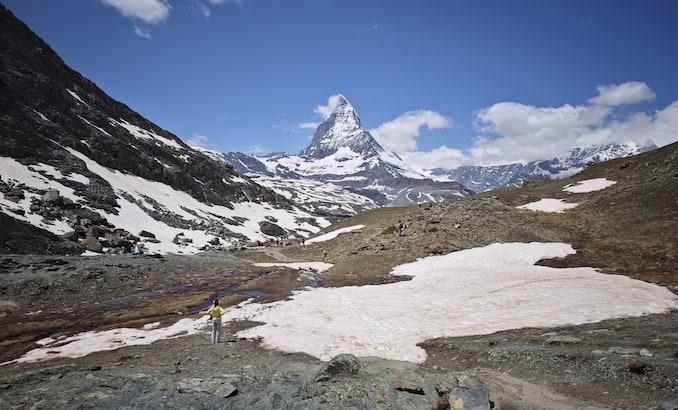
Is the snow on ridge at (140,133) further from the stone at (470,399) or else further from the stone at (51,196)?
the stone at (470,399)

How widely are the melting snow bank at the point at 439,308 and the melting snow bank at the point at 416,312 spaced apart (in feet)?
0.18

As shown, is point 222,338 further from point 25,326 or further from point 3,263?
point 3,263

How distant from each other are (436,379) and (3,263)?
46.8 meters

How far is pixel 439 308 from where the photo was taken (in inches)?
973

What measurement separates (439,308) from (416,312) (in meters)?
1.85

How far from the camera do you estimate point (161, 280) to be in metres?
40.8

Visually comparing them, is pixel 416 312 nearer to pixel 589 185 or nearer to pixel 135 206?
pixel 589 185

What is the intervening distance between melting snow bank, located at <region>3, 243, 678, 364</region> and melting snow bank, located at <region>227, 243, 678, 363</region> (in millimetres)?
54

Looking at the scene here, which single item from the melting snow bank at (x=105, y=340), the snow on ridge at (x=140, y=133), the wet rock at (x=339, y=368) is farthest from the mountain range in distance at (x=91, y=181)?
the wet rock at (x=339, y=368)

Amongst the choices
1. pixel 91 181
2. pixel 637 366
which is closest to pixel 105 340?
pixel 637 366

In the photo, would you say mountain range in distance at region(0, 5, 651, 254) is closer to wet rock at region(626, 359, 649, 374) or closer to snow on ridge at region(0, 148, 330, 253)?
snow on ridge at region(0, 148, 330, 253)

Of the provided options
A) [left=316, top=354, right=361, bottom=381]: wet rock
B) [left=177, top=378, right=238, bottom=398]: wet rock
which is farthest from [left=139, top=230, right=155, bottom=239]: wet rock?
[left=316, top=354, right=361, bottom=381]: wet rock

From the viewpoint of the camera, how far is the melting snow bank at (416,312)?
19.2m

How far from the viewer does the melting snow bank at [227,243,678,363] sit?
19219mm
